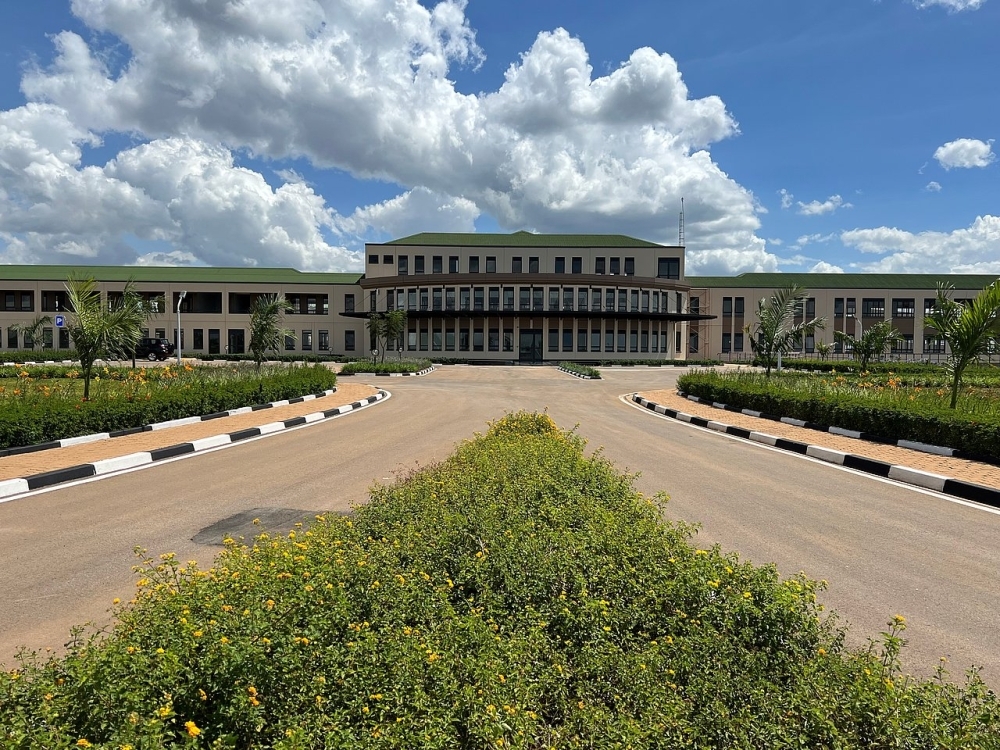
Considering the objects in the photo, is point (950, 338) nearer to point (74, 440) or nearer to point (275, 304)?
point (74, 440)

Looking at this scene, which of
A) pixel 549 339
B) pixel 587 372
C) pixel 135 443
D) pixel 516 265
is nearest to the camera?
pixel 135 443

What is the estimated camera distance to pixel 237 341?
58562 mm

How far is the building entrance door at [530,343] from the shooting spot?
52.6 metres

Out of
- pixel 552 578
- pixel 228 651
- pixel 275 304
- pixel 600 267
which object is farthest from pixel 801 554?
pixel 600 267

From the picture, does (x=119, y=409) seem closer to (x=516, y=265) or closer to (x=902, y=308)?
(x=516, y=265)

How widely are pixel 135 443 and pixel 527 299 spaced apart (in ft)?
145

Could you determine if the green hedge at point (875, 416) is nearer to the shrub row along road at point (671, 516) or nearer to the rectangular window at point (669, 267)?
the shrub row along road at point (671, 516)

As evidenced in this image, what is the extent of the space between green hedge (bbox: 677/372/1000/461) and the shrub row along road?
2788 mm

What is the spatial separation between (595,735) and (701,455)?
28.4 ft

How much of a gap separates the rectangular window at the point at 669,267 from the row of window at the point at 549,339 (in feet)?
27.2

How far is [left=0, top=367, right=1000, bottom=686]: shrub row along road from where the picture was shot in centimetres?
406

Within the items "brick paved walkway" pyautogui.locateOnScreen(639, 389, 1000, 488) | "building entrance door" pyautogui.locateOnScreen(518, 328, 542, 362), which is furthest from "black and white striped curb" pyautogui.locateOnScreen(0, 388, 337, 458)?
"building entrance door" pyautogui.locateOnScreen(518, 328, 542, 362)

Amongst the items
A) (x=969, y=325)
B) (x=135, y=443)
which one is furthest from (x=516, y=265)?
(x=135, y=443)

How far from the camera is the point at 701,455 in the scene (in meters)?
10.3
